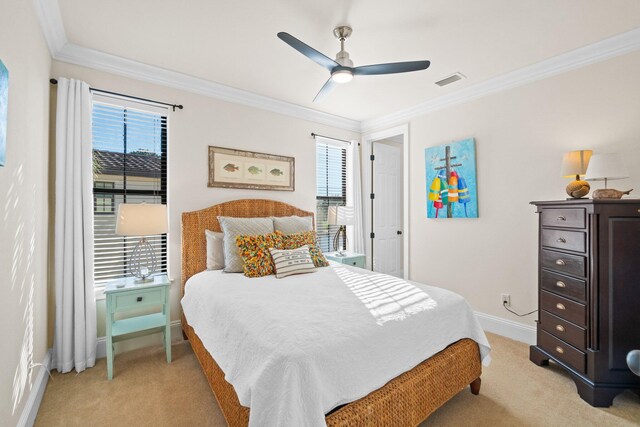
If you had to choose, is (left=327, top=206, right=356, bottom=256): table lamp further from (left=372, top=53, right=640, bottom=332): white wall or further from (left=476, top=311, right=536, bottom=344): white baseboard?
(left=476, top=311, right=536, bottom=344): white baseboard

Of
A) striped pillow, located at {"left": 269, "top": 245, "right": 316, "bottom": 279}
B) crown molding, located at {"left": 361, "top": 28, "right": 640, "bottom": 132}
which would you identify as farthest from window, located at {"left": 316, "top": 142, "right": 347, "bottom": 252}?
striped pillow, located at {"left": 269, "top": 245, "right": 316, "bottom": 279}

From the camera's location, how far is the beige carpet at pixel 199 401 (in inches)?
71.5

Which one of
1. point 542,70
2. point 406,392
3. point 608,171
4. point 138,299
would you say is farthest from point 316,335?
point 542,70

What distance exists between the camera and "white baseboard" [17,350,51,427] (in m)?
1.67

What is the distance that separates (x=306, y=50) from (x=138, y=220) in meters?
1.88

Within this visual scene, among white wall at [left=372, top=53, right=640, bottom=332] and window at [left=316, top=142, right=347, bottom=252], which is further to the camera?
window at [left=316, top=142, right=347, bottom=252]

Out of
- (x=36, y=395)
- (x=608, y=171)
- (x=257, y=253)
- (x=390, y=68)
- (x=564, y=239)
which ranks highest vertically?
(x=390, y=68)

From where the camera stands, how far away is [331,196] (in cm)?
445

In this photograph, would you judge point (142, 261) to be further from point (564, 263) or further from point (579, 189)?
point (579, 189)

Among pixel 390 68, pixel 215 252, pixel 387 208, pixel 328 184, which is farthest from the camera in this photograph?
pixel 387 208

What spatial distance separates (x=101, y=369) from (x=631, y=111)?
4815 millimetres

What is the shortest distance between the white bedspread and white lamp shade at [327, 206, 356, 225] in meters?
1.55

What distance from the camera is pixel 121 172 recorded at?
2.78 m

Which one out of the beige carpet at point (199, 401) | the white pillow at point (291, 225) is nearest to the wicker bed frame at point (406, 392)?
the beige carpet at point (199, 401)
